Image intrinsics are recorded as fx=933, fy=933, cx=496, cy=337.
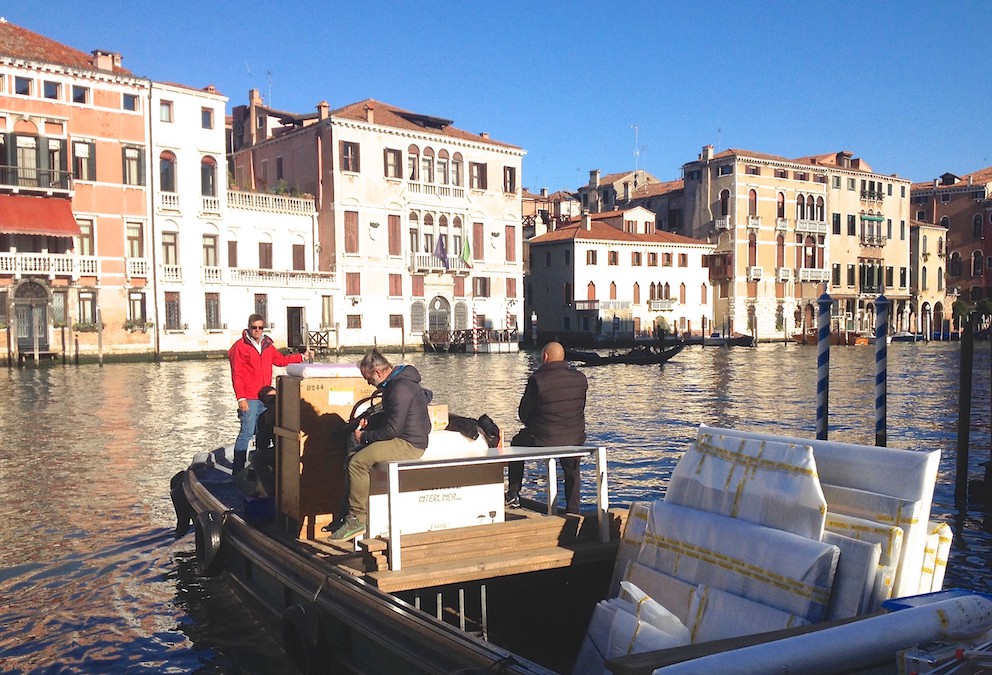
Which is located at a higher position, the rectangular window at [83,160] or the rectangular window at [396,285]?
the rectangular window at [83,160]

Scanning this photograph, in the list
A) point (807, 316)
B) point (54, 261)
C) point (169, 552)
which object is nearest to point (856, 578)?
point (169, 552)

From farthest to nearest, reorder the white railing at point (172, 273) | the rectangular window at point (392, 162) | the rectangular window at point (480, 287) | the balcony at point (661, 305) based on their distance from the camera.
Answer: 1. the balcony at point (661, 305)
2. the rectangular window at point (480, 287)
3. the rectangular window at point (392, 162)
4. the white railing at point (172, 273)

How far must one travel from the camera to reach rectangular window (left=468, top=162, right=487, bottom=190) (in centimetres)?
5066

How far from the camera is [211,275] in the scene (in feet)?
133

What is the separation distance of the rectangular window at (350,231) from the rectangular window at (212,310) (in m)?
7.21

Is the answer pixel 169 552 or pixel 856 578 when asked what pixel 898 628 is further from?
pixel 169 552

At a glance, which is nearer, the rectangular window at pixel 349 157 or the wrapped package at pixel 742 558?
the wrapped package at pixel 742 558

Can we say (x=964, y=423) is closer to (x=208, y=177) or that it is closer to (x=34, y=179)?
(x=34, y=179)

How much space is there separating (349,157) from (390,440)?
41.5 metres

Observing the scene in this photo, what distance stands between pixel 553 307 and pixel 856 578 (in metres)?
52.1

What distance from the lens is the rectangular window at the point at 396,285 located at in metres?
46.8

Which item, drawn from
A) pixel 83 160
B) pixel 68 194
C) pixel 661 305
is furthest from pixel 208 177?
pixel 661 305

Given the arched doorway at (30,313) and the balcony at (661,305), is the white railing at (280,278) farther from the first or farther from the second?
the balcony at (661,305)

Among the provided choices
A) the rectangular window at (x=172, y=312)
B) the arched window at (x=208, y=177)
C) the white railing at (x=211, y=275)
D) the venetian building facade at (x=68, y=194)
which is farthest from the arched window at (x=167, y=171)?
the rectangular window at (x=172, y=312)
